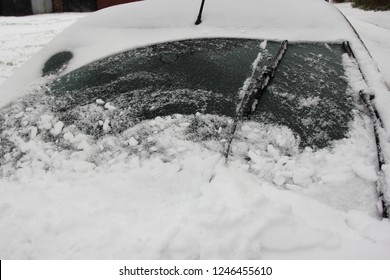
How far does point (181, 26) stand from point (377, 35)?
155 inches

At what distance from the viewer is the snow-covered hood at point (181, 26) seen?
2.45m

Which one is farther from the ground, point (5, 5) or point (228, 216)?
point (228, 216)

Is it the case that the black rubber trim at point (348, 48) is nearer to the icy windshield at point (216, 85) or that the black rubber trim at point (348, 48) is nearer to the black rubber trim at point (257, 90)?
the icy windshield at point (216, 85)

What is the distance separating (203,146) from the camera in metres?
1.71

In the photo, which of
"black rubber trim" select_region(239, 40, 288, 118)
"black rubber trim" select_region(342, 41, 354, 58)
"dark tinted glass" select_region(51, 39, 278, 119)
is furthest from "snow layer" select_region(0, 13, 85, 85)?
"black rubber trim" select_region(342, 41, 354, 58)

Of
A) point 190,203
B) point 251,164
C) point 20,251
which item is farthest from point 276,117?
point 20,251

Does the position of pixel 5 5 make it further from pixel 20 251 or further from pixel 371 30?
pixel 20 251

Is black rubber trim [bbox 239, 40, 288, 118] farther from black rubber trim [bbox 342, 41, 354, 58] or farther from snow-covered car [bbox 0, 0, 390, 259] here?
black rubber trim [bbox 342, 41, 354, 58]

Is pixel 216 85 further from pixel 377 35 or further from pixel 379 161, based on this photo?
pixel 377 35

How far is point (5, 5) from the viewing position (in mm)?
12383

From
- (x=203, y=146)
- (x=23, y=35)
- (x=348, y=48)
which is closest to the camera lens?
(x=203, y=146)

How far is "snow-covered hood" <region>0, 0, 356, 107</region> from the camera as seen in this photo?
8.05 ft

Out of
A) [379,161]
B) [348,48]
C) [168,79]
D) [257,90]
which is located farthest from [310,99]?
[168,79]

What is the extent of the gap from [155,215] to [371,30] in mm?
5533
